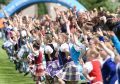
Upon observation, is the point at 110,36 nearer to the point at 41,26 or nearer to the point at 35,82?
the point at 35,82

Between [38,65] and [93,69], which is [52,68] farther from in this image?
[93,69]

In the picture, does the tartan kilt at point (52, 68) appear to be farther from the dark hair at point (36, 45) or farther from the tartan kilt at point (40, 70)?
the dark hair at point (36, 45)

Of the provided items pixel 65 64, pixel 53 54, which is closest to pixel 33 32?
pixel 53 54

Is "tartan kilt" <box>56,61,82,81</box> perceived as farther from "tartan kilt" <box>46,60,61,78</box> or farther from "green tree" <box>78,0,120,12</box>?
"green tree" <box>78,0,120,12</box>

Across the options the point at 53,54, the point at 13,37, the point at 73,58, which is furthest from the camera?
the point at 13,37

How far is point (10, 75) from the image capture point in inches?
765

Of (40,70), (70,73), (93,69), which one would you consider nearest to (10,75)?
(40,70)

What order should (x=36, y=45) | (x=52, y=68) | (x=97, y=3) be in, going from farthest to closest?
(x=97, y=3) < (x=36, y=45) < (x=52, y=68)

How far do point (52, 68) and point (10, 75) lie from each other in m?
4.03

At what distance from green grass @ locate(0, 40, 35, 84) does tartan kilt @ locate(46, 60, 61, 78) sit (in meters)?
1.95

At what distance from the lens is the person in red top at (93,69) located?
1120 cm

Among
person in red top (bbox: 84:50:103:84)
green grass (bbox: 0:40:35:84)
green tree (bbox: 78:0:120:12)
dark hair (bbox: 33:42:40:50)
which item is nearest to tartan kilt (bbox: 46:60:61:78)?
dark hair (bbox: 33:42:40:50)

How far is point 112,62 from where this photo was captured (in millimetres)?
11312

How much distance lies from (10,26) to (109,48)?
43.6 ft
